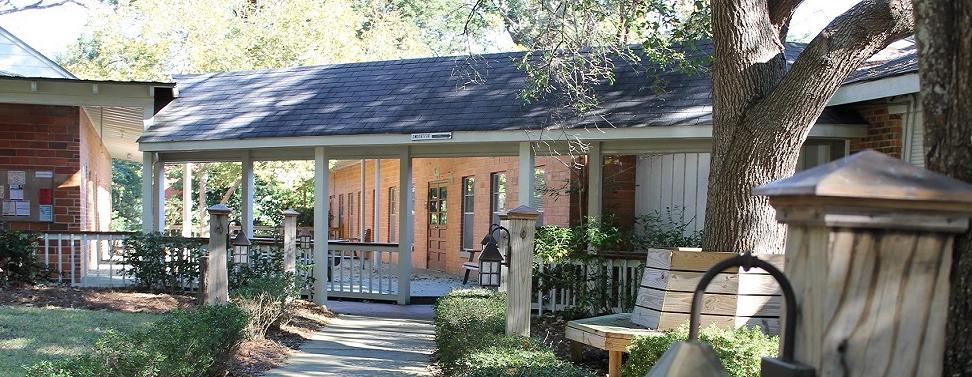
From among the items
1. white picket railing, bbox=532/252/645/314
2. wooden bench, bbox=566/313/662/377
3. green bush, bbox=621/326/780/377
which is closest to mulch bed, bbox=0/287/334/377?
wooden bench, bbox=566/313/662/377

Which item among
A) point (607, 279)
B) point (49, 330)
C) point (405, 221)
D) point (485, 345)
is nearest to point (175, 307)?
point (49, 330)

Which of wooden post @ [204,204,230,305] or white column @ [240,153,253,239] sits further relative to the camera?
white column @ [240,153,253,239]

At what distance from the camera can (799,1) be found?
6812 mm

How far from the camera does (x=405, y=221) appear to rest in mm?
12906

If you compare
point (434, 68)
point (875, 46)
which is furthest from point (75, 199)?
point (875, 46)

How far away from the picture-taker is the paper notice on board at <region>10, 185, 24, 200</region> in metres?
13.1

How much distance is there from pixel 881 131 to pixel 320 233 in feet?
24.1

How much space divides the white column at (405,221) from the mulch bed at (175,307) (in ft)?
4.74

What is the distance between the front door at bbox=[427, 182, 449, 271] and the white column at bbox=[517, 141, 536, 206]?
8.87m

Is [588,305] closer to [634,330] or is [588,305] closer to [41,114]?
[634,330]

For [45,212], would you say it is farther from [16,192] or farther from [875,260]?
[875,260]

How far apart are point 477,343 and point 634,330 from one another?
119 centimetres

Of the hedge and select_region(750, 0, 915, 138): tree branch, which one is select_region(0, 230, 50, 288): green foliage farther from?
select_region(750, 0, 915, 138): tree branch

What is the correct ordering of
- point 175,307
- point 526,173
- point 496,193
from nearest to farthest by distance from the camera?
point 175,307 < point 526,173 < point 496,193
